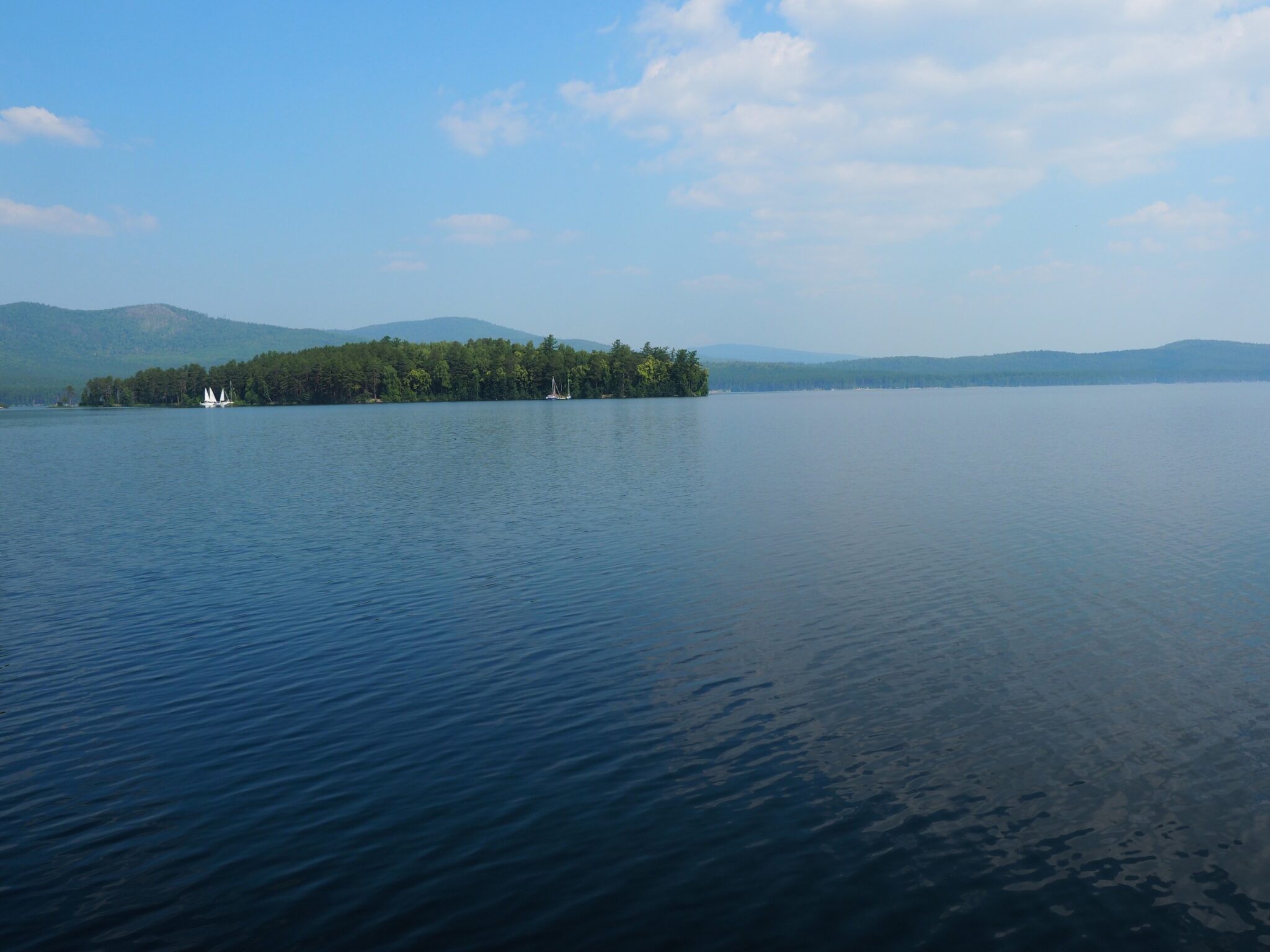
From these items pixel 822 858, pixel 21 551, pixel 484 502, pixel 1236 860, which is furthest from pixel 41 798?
pixel 484 502

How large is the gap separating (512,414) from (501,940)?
146454mm

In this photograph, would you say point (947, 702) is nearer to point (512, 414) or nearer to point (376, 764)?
point (376, 764)

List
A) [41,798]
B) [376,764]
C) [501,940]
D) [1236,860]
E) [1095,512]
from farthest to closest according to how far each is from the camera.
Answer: [1095,512] < [376,764] < [41,798] < [1236,860] < [501,940]

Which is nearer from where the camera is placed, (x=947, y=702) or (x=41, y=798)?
(x=41, y=798)

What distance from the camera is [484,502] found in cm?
4259

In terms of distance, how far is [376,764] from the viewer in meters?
14.0

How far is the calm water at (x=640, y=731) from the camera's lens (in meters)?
10.2

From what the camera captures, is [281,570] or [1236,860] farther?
[281,570]

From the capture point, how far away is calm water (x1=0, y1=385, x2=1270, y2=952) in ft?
33.6

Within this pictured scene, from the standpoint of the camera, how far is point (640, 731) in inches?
598

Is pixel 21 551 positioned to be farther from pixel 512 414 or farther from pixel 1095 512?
pixel 512 414

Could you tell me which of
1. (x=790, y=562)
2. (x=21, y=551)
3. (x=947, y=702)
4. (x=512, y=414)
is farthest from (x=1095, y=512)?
(x=512, y=414)

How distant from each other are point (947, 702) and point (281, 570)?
21.3 meters

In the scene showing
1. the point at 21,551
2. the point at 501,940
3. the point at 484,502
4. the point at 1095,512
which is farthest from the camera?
the point at 484,502
